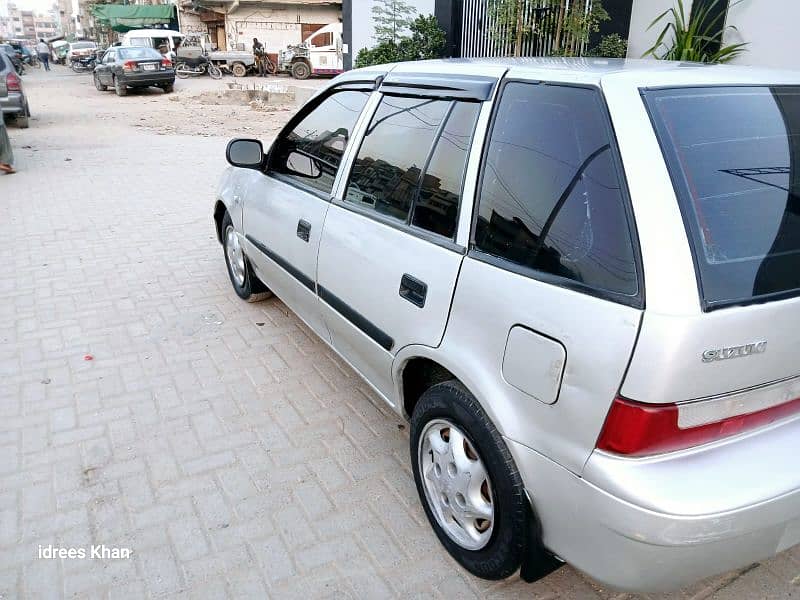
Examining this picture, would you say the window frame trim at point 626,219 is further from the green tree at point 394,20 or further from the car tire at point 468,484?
the green tree at point 394,20

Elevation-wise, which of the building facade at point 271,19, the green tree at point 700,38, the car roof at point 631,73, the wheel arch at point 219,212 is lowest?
the wheel arch at point 219,212

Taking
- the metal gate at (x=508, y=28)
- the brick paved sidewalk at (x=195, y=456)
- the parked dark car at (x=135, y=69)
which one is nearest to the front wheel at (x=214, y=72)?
the parked dark car at (x=135, y=69)

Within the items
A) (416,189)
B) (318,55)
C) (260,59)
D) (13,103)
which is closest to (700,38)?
(416,189)

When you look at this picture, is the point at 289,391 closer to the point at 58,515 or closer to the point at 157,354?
the point at 157,354

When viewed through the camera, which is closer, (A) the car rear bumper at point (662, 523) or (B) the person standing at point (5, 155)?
(A) the car rear bumper at point (662, 523)

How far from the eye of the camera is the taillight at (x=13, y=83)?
12.5 meters

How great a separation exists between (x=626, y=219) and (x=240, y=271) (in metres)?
3.54

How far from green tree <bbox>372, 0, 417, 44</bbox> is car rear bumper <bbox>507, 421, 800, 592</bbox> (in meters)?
10.1

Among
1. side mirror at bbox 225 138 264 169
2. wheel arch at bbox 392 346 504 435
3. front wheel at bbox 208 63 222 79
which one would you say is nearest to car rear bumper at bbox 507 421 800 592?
wheel arch at bbox 392 346 504 435

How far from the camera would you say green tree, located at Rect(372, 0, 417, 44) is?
10495mm

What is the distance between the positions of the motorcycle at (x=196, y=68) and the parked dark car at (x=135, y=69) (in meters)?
7.93

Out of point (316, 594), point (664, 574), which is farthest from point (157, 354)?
point (664, 574)

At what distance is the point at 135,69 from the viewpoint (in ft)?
69.2

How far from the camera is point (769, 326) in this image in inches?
62.8
